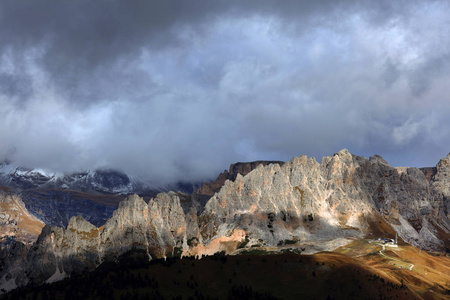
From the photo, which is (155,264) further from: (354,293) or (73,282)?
(354,293)

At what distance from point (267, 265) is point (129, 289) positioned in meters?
62.3

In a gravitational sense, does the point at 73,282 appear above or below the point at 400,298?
above

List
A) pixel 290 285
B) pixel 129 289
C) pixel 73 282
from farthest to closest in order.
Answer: pixel 73 282 → pixel 290 285 → pixel 129 289

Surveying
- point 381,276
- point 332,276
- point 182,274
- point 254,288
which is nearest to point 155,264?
point 182,274

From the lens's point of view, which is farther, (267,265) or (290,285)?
(267,265)

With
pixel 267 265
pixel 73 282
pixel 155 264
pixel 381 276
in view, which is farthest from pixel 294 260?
pixel 73 282

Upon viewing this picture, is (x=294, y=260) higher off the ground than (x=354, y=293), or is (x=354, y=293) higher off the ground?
(x=294, y=260)

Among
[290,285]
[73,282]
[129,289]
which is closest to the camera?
[129,289]

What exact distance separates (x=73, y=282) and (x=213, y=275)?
207 feet

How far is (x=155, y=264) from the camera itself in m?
184

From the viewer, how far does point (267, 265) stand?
599 feet

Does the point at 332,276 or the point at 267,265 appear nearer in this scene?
the point at 332,276

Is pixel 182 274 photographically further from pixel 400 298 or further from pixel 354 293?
pixel 400 298

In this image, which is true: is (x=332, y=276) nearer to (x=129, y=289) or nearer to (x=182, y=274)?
(x=182, y=274)
